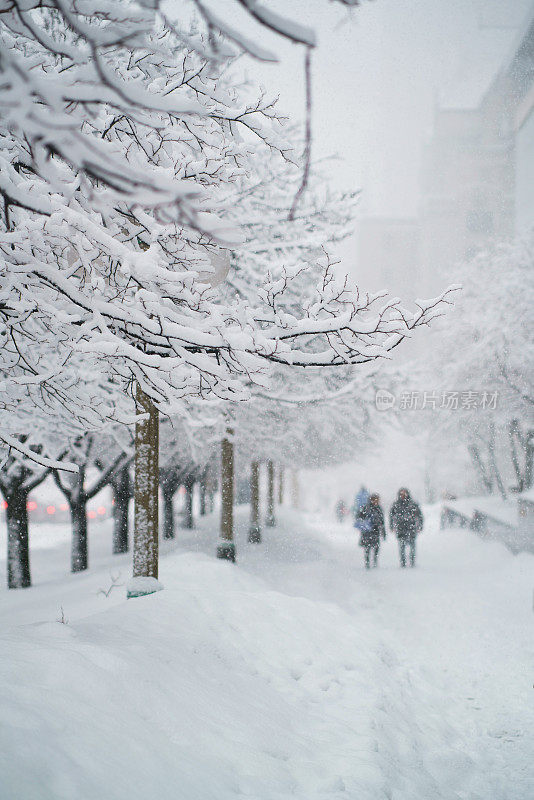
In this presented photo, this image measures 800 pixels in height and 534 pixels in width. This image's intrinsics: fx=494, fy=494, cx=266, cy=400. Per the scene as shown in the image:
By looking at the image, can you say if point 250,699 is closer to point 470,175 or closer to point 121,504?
point 121,504

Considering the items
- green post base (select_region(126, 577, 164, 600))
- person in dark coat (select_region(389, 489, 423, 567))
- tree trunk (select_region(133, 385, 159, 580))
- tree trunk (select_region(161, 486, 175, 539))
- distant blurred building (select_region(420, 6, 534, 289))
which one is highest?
distant blurred building (select_region(420, 6, 534, 289))

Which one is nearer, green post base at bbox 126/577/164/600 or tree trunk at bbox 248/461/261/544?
green post base at bbox 126/577/164/600

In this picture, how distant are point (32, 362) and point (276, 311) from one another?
211 cm

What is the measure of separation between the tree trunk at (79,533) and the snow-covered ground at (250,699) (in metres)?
4.50

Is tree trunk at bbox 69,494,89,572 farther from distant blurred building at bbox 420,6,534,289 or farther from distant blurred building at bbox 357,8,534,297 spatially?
distant blurred building at bbox 420,6,534,289

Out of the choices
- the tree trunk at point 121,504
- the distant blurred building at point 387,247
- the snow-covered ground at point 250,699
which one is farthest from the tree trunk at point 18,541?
the distant blurred building at point 387,247

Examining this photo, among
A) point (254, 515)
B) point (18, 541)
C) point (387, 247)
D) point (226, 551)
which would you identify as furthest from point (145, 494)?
point (387, 247)

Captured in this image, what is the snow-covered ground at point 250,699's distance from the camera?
90.9 inches

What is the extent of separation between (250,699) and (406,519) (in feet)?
28.3

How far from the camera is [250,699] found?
11.6ft

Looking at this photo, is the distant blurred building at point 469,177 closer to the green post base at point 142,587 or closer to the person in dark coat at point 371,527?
the person in dark coat at point 371,527

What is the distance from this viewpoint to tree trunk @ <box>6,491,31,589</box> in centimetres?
980

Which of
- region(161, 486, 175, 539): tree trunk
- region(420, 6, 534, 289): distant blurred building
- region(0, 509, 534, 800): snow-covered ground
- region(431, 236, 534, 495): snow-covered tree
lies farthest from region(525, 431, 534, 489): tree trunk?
region(420, 6, 534, 289): distant blurred building

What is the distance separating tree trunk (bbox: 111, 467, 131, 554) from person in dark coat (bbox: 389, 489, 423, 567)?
24.5ft
